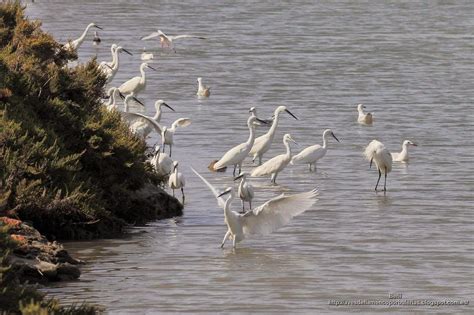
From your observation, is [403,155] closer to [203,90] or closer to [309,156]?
[309,156]

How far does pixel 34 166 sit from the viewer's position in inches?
553

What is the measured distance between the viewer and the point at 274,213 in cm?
1452

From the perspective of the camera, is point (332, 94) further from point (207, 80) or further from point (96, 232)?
point (96, 232)

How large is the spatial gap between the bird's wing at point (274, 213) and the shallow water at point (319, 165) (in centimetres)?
28

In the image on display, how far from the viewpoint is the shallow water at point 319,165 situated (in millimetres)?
12852

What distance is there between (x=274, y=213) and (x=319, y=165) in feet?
21.3

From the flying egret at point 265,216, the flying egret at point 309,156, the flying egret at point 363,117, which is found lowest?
the flying egret at point 265,216

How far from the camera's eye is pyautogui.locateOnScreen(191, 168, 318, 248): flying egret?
570 inches

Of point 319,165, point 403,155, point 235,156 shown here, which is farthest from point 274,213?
point 403,155

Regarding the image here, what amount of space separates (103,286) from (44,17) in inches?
1321

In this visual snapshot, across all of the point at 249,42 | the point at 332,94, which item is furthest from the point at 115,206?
the point at 249,42

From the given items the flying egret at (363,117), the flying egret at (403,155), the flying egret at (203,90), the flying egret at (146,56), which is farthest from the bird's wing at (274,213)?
the flying egret at (146,56)

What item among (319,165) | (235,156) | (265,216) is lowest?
(265,216)

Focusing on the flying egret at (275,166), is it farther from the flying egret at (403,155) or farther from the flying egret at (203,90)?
the flying egret at (203,90)
